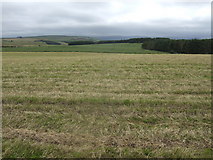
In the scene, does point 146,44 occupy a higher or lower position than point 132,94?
higher

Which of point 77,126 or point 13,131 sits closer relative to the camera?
point 13,131

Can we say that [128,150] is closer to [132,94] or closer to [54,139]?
[54,139]

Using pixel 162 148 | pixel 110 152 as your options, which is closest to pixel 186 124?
pixel 162 148

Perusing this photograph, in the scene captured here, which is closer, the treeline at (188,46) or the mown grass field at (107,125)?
the mown grass field at (107,125)

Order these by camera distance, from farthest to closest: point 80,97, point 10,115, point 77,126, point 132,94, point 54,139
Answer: point 132,94, point 80,97, point 10,115, point 77,126, point 54,139

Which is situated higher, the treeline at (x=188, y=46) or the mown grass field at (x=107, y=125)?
the treeline at (x=188, y=46)

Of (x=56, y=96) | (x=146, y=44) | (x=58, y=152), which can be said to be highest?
(x=146, y=44)

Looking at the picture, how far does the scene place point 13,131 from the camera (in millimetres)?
4363

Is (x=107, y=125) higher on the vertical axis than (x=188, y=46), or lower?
lower

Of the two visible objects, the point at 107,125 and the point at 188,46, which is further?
the point at 188,46

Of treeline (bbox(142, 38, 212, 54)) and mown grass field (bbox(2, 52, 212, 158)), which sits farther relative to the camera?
treeline (bbox(142, 38, 212, 54))

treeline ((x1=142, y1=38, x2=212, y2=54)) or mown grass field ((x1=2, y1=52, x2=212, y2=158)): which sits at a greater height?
treeline ((x1=142, y1=38, x2=212, y2=54))

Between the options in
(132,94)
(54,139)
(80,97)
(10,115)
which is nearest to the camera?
(54,139)

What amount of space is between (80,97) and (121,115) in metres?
2.33
